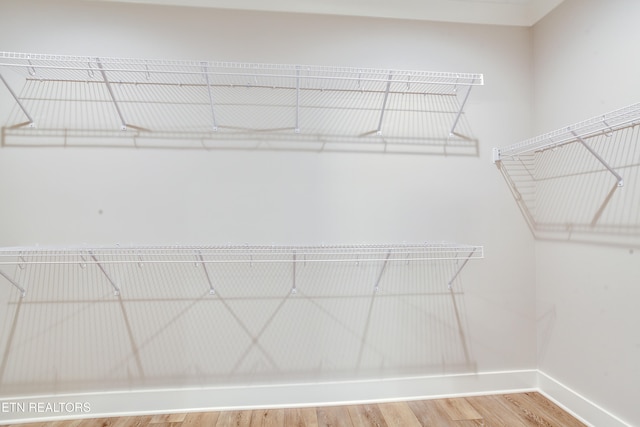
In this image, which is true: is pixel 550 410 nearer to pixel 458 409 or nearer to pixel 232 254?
pixel 458 409

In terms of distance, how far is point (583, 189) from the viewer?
1.68 metres

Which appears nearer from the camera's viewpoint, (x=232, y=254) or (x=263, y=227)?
(x=232, y=254)

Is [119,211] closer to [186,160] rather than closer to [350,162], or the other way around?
[186,160]

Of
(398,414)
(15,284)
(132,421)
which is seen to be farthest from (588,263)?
(15,284)

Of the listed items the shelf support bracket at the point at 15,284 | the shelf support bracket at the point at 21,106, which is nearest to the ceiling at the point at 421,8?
the shelf support bracket at the point at 21,106

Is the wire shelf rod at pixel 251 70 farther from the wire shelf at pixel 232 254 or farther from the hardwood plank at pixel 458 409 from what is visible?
the hardwood plank at pixel 458 409

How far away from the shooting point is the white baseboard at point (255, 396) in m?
1.72

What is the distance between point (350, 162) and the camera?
6.35ft

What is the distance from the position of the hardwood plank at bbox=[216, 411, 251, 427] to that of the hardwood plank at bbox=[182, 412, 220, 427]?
0.08ft

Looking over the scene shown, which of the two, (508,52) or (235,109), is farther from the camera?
(508,52)

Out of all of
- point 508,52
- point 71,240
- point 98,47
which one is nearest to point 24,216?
point 71,240

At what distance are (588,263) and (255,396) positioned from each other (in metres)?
1.92

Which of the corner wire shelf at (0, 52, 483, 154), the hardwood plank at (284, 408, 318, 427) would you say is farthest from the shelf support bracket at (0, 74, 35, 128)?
the hardwood plank at (284, 408, 318, 427)

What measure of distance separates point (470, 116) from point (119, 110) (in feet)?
6.78
